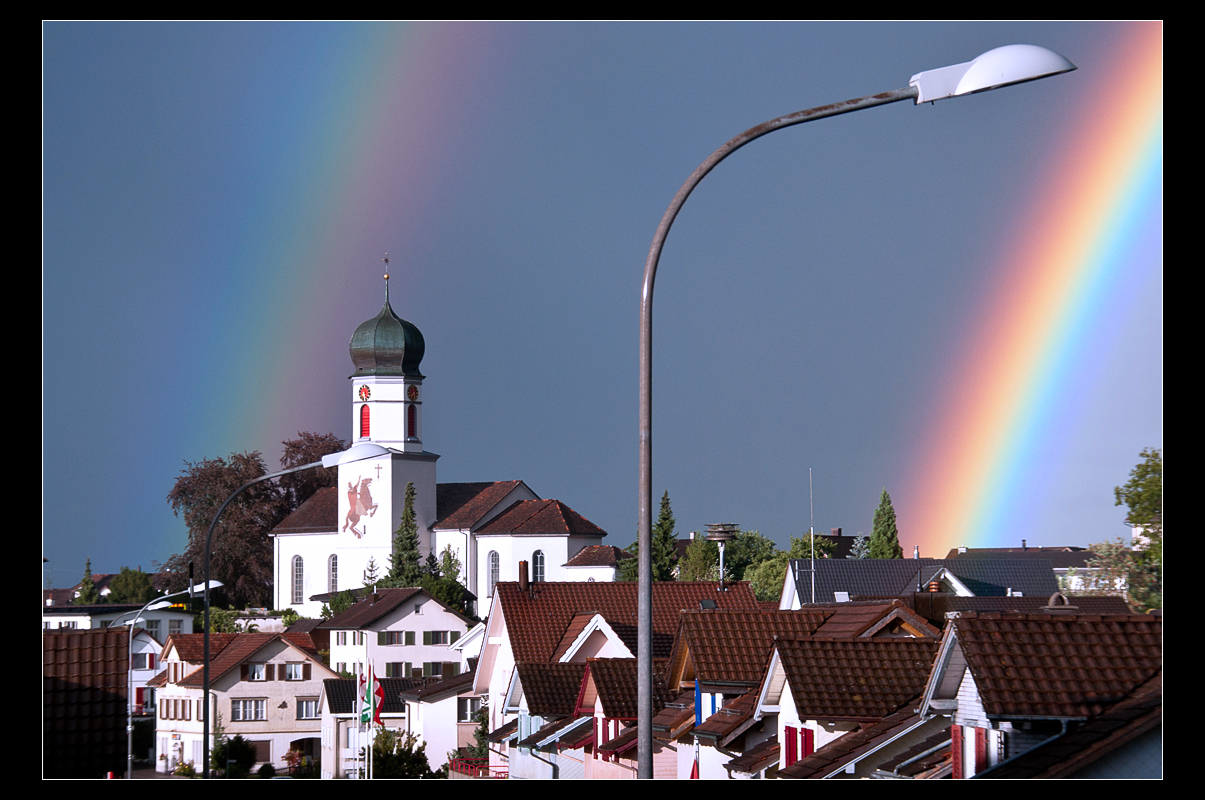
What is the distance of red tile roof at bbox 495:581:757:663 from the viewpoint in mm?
40875

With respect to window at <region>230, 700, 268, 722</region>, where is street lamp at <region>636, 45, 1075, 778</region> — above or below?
above

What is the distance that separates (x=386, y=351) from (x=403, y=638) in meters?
55.7

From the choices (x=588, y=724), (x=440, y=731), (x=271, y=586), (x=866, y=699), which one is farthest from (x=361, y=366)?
(x=866, y=699)

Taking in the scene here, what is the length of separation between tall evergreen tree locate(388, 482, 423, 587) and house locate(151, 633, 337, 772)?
3801 centimetres

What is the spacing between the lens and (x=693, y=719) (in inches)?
955

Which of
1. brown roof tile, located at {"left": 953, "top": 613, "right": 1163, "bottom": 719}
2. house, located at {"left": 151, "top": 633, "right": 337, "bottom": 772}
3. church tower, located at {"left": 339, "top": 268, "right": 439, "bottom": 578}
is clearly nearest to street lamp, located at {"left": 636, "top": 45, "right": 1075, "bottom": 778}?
brown roof tile, located at {"left": 953, "top": 613, "right": 1163, "bottom": 719}

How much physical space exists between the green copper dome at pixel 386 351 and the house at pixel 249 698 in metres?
61.0

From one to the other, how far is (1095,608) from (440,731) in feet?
93.9

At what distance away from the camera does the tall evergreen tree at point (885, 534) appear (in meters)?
118

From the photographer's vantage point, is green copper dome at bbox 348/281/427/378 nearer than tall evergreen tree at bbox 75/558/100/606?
No

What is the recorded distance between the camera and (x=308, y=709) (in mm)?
72062

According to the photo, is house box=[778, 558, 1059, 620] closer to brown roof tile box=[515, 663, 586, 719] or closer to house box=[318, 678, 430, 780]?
house box=[318, 678, 430, 780]

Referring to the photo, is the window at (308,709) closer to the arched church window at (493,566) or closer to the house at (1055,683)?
the arched church window at (493,566)
